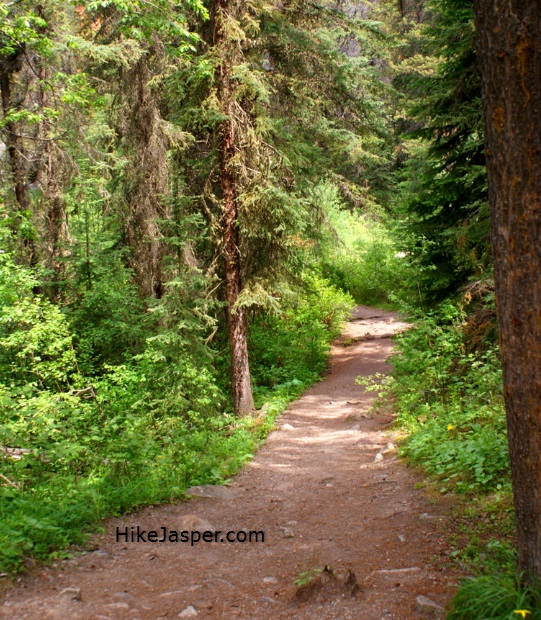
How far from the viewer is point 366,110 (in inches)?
475

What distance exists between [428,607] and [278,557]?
65.6 inches

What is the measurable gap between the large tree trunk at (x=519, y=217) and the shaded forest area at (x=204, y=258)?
64cm

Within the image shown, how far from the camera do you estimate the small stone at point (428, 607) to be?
3248 mm

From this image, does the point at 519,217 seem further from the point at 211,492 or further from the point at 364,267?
the point at 364,267

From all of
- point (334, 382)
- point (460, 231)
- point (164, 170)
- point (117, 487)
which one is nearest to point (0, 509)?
point (117, 487)

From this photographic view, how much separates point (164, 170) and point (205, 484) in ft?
25.6

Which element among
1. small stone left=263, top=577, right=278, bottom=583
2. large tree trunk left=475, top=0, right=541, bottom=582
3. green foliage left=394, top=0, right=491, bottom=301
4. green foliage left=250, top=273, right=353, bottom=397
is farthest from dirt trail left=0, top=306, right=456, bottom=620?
green foliage left=250, top=273, right=353, bottom=397

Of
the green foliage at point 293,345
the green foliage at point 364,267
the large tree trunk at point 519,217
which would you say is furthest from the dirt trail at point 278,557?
the green foliage at point 364,267

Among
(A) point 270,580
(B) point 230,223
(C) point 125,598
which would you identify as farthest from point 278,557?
(B) point 230,223

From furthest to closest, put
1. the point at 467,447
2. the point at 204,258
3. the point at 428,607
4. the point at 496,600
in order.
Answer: the point at 204,258, the point at 467,447, the point at 428,607, the point at 496,600

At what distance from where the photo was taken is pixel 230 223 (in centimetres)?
1027

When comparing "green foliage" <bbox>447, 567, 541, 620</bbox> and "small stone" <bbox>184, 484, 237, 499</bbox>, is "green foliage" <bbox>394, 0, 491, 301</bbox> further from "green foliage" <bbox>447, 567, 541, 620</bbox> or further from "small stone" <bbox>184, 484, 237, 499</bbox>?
"green foliage" <bbox>447, 567, 541, 620</bbox>

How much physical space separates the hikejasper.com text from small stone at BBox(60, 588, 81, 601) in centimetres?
113

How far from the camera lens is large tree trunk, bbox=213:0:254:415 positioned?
970cm
